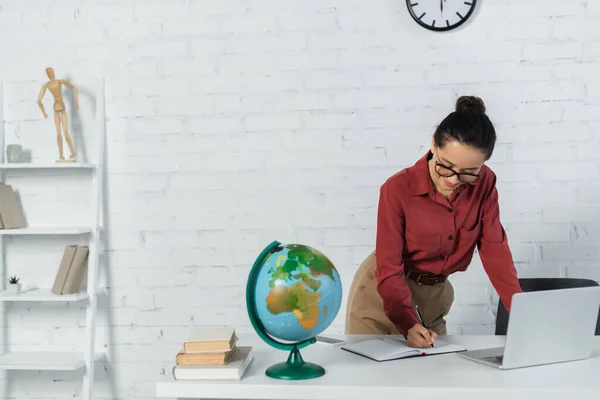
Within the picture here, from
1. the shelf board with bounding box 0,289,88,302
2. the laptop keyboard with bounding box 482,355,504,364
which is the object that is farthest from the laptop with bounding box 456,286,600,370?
the shelf board with bounding box 0,289,88,302

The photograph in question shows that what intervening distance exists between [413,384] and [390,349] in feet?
0.97

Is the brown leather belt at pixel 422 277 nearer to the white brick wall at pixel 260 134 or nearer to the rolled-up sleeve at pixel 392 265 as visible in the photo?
the rolled-up sleeve at pixel 392 265

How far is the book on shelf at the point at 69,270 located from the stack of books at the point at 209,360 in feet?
5.16

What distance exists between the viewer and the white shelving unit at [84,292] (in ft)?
10.0

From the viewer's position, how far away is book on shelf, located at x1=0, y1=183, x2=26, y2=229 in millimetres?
3133

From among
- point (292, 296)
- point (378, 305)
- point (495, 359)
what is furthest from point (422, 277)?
point (292, 296)

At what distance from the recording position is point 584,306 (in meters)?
1.75

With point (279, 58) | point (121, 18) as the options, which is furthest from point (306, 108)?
point (121, 18)

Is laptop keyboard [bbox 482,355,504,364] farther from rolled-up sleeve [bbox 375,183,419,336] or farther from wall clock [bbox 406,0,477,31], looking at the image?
wall clock [bbox 406,0,477,31]

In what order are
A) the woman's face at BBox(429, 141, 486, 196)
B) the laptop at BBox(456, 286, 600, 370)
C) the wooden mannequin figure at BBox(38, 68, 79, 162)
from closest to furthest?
1. the laptop at BBox(456, 286, 600, 370)
2. the woman's face at BBox(429, 141, 486, 196)
3. the wooden mannequin figure at BBox(38, 68, 79, 162)

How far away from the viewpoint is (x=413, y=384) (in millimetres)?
1582

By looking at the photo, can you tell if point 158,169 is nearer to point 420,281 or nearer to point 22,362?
point 22,362

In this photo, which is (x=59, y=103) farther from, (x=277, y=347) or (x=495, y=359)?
(x=495, y=359)

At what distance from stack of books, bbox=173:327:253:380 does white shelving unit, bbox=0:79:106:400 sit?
1544 millimetres
